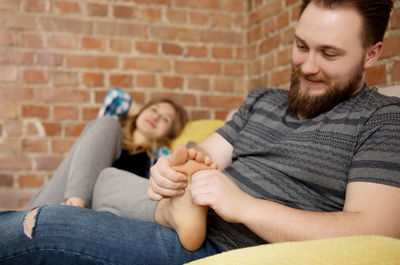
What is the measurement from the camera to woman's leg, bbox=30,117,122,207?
4.98 feet

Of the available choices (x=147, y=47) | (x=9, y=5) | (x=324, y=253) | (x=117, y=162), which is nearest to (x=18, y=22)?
(x=9, y=5)

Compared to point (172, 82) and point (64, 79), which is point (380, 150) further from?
point (64, 79)

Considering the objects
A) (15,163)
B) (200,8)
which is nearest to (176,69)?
(200,8)

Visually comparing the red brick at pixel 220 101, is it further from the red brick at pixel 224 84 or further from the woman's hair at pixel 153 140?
the woman's hair at pixel 153 140

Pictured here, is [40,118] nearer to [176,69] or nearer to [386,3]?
[176,69]

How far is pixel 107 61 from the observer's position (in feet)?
7.02

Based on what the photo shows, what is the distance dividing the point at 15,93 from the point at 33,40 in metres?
0.31

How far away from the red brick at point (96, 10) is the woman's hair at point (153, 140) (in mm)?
→ 577

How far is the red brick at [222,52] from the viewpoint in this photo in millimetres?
2275

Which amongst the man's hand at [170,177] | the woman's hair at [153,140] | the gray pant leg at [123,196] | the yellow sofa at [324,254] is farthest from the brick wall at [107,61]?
the yellow sofa at [324,254]

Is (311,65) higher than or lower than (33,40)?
lower

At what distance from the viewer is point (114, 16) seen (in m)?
2.14

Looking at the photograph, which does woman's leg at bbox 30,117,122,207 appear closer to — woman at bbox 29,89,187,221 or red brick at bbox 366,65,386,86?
woman at bbox 29,89,187,221

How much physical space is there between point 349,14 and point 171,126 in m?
1.24
